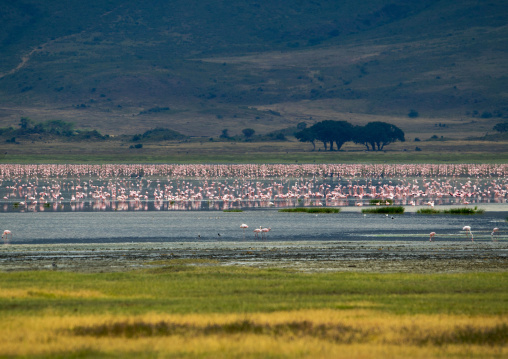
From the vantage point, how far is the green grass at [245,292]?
55.1 feet

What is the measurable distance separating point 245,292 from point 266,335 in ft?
16.0

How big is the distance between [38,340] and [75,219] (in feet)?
98.3

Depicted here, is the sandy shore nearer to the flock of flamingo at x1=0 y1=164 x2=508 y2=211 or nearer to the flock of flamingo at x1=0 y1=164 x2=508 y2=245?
the flock of flamingo at x1=0 y1=164 x2=508 y2=245

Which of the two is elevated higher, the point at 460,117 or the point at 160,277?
the point at 460,117

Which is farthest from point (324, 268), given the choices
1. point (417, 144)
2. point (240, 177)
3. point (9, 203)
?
point (417, 144)

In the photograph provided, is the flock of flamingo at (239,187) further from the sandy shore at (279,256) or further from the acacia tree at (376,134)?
the acacia tree at (376,134)

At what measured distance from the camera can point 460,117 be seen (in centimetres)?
19425

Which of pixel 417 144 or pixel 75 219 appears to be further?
pixel 417 144

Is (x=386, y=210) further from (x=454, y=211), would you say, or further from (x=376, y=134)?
(x=376, y=134)

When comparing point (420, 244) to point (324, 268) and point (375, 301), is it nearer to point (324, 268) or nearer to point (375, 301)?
point (324, 268)

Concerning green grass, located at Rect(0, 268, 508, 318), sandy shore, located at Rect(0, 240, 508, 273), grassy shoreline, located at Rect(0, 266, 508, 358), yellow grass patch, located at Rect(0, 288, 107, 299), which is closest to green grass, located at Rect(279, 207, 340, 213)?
sandy shore, located at Rect(0, 240, 508, 273)

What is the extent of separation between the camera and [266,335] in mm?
14242

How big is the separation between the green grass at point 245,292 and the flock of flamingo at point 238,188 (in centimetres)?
1235

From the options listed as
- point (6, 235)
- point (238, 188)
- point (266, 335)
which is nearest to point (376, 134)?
point (238, 188)
